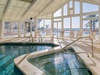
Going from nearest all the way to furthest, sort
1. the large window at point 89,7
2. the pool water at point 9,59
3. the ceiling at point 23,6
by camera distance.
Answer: the pool water at point 9,59, the ceiling at point 23,6, the large window at point 89,7

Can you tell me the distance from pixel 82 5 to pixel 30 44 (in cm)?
674

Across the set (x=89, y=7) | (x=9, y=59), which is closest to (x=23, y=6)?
(x=89, y=7)

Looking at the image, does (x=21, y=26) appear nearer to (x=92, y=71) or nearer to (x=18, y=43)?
(x=18, y=43)

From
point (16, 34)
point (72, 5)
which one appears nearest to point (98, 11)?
point (72, 5)

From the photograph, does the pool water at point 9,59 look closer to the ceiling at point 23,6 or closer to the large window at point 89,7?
the ceiling at point 23,6

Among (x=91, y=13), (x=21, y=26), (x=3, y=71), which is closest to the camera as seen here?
(x=3, y=71)

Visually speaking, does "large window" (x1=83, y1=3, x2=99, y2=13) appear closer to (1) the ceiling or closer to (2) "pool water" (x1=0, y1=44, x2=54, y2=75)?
(1) the ceiling

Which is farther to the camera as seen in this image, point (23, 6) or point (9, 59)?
point (23, 6)

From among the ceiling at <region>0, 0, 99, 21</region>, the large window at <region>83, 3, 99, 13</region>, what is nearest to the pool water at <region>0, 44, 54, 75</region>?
the ceiling at <region>0, 0, 99, 21</region>

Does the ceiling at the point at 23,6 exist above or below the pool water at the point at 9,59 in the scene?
above

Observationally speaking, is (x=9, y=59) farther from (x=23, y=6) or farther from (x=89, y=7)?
(x=89, y=7)

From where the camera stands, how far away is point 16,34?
16.0m

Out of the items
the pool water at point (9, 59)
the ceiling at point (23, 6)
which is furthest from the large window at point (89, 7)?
the pool water at point (9, 59)

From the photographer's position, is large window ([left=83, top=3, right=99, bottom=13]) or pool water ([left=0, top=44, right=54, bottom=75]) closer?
pool water ([left=0, top=44, right=54, bottom=75])
